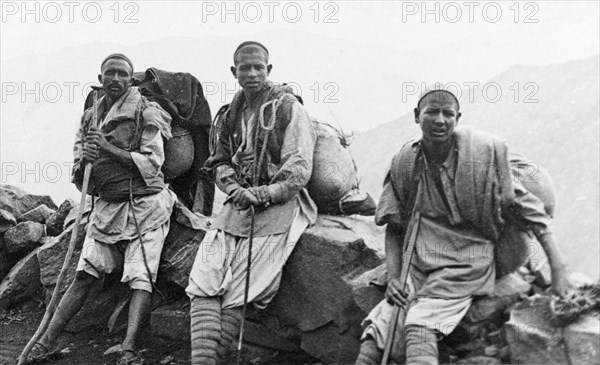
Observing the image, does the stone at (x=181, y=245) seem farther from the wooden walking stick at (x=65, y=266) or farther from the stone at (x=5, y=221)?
the stone at (x=5, y=221)

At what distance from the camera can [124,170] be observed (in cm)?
569

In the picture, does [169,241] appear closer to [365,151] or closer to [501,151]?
[501,151]

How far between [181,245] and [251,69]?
174 cm

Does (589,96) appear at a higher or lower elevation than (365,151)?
higher

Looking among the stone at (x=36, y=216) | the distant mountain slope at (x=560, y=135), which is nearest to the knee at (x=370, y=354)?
the stone at (x=36, y=216)

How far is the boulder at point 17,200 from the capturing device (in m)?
7.61

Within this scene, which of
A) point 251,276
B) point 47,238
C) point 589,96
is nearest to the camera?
point 251,276

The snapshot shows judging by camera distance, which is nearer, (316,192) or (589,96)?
(316,192)

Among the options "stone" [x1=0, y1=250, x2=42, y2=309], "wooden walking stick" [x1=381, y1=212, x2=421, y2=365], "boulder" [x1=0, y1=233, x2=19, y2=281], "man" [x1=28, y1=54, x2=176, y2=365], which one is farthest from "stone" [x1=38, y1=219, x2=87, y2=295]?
"wooden walking stick" [x1=381, y1=212, x2=421, y2=365]

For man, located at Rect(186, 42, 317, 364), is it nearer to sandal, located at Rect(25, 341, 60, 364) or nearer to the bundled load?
the bundled load

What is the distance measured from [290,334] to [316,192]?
1079mm

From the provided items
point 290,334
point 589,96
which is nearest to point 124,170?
point 290,334

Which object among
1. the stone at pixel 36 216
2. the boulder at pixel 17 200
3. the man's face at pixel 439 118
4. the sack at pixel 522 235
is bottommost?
the stone at pixel 36 216

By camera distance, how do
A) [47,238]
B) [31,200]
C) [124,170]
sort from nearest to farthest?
[124,170]
[47,238]
[31,200]
